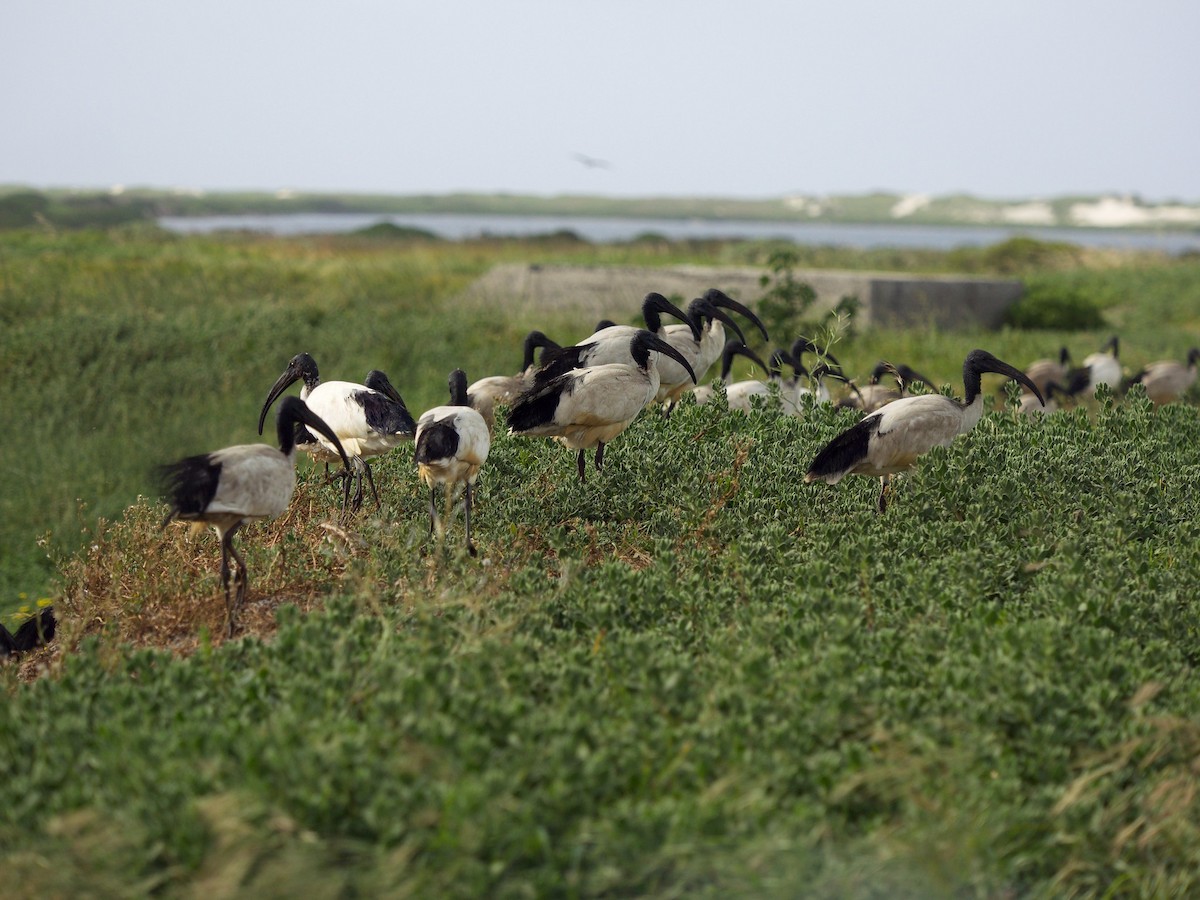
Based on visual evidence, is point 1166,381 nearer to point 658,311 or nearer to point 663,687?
point 658,311

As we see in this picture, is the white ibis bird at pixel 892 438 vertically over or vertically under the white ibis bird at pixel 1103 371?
over

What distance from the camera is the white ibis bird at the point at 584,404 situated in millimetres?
8266

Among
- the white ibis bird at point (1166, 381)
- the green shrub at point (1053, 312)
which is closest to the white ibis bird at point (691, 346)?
the white ibis bird at point (1166, 381)

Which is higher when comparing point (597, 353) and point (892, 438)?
point (597, 353)

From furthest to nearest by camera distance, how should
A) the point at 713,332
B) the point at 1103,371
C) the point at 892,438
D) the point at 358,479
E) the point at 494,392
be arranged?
the point at 1103,371 < the point at 713,332 < the point at 494,392 < the point at 358,479 < the point at 892,438

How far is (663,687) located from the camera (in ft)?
16.1

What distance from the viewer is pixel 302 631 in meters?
5.29

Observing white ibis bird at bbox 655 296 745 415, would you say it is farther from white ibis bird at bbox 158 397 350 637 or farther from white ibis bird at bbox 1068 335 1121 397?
white ibis bird at bbox 1068 335 1121 397

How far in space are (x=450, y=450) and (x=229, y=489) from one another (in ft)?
4.30

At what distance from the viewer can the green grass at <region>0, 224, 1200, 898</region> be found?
157 inches

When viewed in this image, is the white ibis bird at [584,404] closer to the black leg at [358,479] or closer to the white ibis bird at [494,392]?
the black leg at [358,479]

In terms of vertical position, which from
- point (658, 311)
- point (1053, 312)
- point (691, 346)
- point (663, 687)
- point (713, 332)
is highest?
point (658, 311)

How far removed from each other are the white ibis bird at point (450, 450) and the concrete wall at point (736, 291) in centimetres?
1411

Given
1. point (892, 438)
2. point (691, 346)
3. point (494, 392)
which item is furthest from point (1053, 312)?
point (892, 438)
